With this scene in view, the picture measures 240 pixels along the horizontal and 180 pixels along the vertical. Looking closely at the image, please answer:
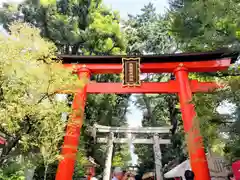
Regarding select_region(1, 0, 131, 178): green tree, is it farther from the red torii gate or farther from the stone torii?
the red torii gate

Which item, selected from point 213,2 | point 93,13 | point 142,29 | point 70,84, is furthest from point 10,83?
point 142,29

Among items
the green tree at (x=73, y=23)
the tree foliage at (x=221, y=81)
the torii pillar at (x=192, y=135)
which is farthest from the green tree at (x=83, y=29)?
the tree foliage at (x=221, y=81)

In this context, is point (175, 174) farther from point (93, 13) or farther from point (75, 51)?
point (93, 13)

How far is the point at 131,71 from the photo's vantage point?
10156 mm

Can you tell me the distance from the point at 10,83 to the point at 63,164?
150 inches

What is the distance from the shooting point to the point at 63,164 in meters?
8.08

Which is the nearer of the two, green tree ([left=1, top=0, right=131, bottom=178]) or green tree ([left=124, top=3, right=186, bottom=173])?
green tree ([left=1, top=0, right=131, bottom=178])

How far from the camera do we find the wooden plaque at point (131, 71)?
997 centimetres

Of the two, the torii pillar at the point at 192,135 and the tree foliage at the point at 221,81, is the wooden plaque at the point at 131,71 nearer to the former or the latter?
the torii pillar at the point at 192,135

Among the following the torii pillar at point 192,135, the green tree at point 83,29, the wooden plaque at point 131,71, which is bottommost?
the torii pillar at point 192,135

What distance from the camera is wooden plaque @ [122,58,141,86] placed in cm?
997

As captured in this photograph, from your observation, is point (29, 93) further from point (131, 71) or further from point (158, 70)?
point (158, 70)

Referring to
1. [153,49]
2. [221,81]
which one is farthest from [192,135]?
[153,49]

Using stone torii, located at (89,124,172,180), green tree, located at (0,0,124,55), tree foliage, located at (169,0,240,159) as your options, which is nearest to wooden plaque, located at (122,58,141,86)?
tree foliage, located at (169,0,240,159)
